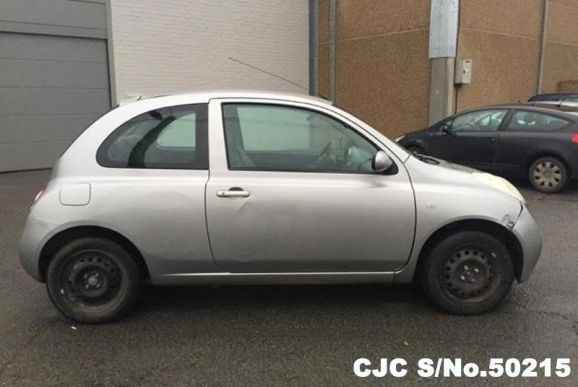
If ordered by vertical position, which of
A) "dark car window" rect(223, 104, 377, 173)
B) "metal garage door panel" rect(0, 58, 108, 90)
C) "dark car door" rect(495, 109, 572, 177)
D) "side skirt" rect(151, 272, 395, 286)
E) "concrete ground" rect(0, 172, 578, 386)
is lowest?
"concrete ground" rect(0, 172, 578, 386)

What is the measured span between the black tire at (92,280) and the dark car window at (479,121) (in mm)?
7407

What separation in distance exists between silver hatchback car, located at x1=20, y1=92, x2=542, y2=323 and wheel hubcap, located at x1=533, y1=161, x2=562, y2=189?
210 inches

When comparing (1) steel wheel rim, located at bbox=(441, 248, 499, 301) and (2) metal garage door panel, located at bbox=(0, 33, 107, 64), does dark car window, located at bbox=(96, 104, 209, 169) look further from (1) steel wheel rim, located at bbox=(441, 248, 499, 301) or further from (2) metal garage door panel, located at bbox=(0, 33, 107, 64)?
(2) metal garage door panel, located at bbox=(0, 33, 107, 64)

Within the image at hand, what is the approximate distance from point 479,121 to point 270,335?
7.26 meters

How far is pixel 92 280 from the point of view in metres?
4.04

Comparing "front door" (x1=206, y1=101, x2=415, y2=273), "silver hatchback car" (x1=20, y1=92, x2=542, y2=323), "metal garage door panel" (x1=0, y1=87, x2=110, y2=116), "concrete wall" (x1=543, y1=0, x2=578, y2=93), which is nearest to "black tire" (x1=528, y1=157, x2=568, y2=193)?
"silver hatchback car" (x1=20, y1=92, x2=542, y2=323)

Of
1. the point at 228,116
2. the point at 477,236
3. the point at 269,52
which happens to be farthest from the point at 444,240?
the point at 269,52

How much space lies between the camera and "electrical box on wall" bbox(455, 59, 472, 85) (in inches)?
530

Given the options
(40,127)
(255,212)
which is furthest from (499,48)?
(255,212)

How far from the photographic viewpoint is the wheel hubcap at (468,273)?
4133 mm

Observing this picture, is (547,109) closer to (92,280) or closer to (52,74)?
(92,280)

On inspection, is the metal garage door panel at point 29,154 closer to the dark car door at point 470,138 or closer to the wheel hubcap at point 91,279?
the dark car door at point 470,138

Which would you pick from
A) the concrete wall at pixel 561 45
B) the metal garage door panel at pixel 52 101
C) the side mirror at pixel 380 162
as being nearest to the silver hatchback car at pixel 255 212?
the side mirror at pixel 380 162

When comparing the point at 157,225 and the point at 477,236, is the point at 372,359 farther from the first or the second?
the point at 157,225
